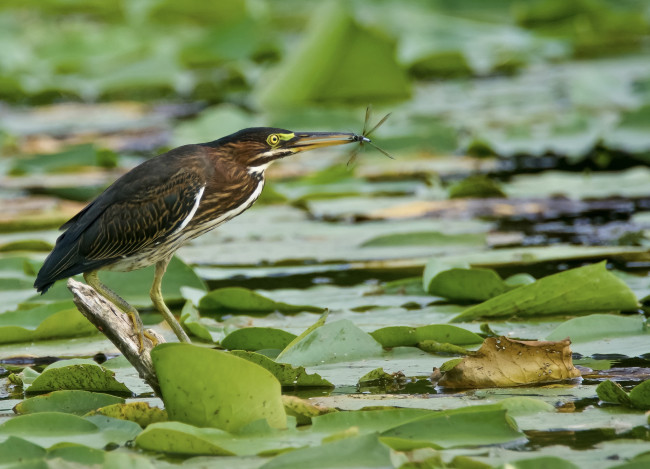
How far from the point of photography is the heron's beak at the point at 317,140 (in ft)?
16.0

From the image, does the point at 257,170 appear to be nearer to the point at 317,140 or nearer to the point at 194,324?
the point at 317,140

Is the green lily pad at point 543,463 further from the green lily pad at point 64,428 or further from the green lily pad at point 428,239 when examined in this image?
the green lily pad at point 428,239

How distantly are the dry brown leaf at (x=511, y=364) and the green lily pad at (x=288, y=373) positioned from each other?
482 mm

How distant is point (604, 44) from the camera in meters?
14.3

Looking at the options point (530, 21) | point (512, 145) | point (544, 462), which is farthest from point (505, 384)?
point (530, 21)

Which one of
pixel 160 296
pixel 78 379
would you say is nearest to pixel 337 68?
pixel 160 296

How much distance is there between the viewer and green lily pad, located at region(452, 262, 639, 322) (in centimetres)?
469

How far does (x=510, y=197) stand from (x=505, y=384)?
12.7ft

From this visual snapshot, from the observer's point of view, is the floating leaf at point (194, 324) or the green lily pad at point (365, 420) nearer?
the green lily pad at point (365, 420)

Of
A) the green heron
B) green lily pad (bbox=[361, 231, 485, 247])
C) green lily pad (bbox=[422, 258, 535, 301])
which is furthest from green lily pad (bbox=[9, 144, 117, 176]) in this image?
green lily pad (bbox=[422, 258, 535, 301])

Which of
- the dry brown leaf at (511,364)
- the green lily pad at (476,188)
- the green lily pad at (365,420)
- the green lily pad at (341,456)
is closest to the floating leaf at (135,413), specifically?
the green lily pad at (365,420)

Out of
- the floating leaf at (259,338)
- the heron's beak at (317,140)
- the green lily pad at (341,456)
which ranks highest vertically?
the heron's beak at (317,140)

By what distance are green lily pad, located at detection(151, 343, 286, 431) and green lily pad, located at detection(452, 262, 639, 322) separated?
156cm

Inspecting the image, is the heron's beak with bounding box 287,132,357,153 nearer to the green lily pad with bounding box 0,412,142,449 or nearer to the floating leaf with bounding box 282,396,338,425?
the floating leaf with bounding box 282,396,338,425
